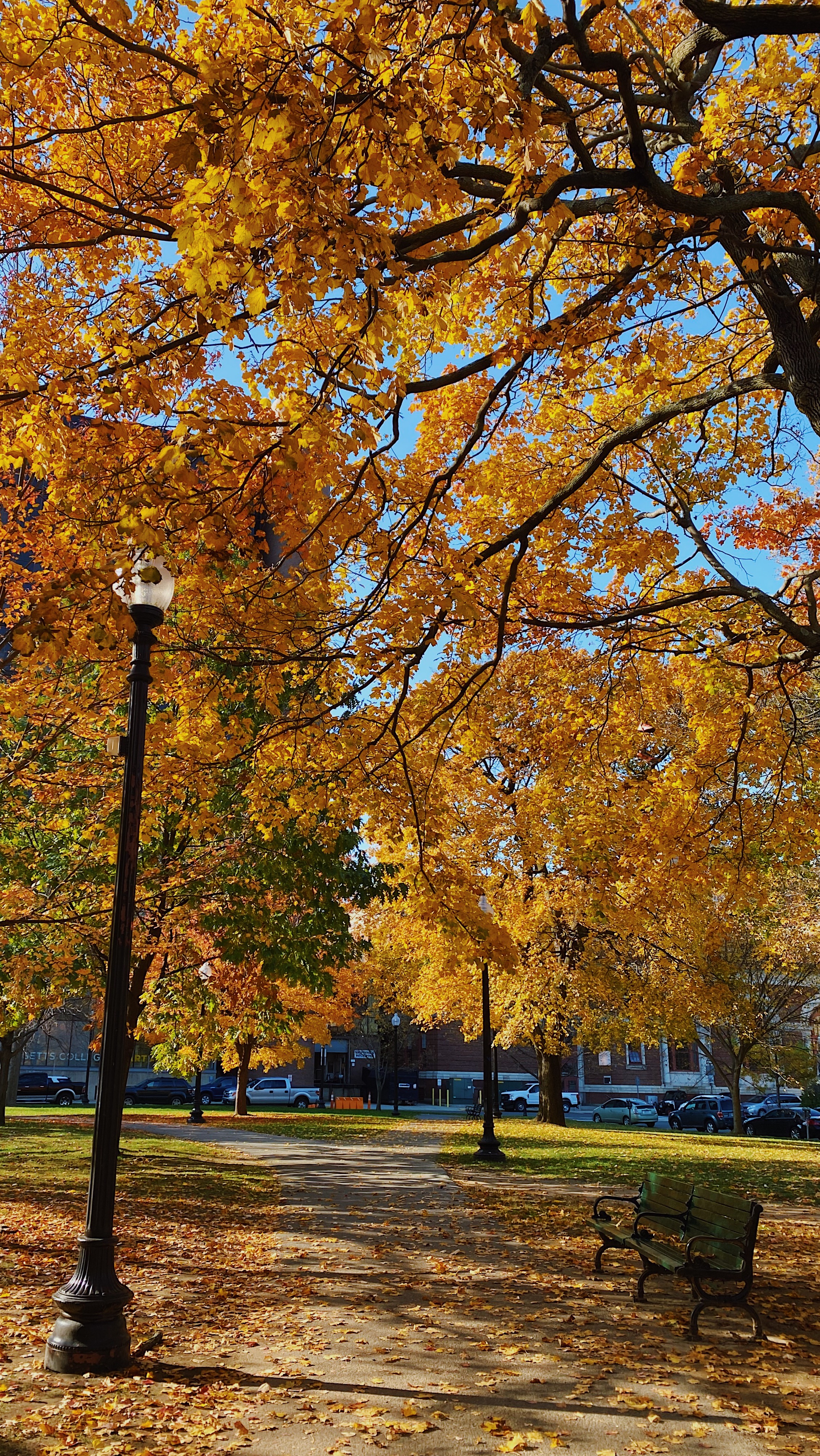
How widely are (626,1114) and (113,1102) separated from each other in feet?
140

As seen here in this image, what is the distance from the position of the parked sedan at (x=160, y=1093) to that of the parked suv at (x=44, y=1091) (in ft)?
8.52

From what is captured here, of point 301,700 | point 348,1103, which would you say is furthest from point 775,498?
point 348,1103

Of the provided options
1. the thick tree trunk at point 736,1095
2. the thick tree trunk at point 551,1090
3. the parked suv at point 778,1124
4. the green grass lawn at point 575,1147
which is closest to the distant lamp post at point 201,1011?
the green grass lawn at point 575,1147

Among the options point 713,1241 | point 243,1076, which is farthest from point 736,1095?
point 713,1241

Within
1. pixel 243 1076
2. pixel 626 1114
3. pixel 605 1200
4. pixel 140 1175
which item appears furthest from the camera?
pixel 626 1114

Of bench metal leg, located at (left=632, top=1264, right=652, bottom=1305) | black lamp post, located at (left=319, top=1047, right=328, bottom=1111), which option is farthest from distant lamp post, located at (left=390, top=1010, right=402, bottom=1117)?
bench metal leg, located at (left=632, top=1264, right=652, bottom=1305)

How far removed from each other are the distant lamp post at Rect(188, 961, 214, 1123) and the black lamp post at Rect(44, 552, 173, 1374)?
10.9 metres

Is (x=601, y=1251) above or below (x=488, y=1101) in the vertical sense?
below

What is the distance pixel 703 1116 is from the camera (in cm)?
4009

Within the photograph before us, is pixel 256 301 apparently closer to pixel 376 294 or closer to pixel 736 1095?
pixel 376 294

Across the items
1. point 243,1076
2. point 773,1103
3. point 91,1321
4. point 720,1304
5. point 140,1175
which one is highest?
point 91,1321

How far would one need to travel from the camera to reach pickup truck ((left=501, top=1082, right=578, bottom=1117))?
50.4 meters

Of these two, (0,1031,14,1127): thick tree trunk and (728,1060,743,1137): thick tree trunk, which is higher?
(0,1031,14,1127): thick tree trunk

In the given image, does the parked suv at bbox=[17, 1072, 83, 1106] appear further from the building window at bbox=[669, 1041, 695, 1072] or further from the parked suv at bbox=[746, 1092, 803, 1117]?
the building window at bbox=[669, 1041, 695, 1072]
